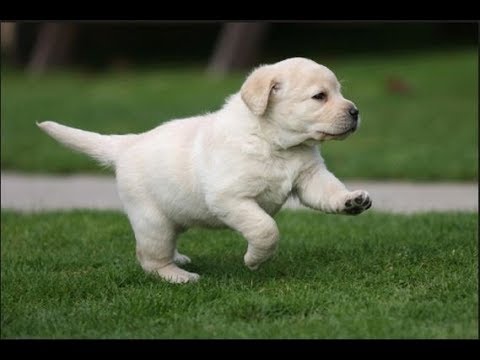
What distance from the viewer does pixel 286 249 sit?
232 inches

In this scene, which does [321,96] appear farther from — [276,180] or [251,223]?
[251,223]

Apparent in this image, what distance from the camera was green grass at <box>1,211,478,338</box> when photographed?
164 inches

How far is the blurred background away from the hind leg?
1.33 metres

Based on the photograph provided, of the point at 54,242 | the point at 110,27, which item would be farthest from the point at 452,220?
the point at 110,27

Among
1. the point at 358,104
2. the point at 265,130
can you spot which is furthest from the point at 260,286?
the point at 358,104

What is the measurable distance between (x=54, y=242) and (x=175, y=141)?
1681mm

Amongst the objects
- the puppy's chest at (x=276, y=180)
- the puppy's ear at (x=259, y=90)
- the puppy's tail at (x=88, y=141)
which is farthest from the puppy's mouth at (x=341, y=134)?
the puppy's tail at (x=88, y=141)

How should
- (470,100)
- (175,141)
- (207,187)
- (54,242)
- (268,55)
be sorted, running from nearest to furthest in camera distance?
(207,187), (175,141), (54,242), (470,100), (268,55)

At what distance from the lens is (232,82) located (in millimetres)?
16719

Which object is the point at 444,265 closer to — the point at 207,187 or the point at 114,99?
the point at 207,187

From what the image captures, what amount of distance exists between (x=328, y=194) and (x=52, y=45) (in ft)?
55.8

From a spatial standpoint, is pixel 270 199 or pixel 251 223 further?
pixel 270 199

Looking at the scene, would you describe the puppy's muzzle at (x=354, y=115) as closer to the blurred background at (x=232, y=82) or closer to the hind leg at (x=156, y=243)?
the blurred background at (x=232, y=82)

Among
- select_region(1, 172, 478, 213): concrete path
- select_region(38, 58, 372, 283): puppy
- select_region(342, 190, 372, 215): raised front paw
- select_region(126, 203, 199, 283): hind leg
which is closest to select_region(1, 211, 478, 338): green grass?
select_region(126, 203, 199, 283): hind leg
